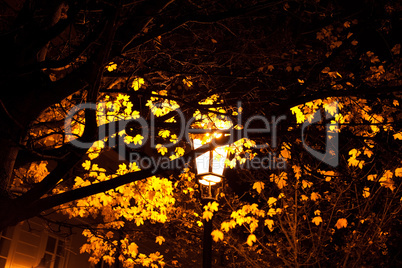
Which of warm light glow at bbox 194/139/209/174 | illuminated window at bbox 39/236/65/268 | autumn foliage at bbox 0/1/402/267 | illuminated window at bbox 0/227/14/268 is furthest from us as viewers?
illuminated window at bbox 39/236/65/268

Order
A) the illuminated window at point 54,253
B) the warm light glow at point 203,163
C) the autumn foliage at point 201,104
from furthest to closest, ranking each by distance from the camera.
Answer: the illuminated window at point 54,253 → the warm light glow at point 203,163 → the autumn foliage at point 201,104

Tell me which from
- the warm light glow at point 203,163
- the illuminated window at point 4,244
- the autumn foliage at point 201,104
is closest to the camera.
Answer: the autumn foliage at point 201,104

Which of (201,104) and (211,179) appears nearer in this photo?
(211,179)

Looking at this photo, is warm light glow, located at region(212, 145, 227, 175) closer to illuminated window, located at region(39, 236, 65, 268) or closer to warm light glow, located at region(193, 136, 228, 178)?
warm light glow, located at region(193, 136, 228, 178)

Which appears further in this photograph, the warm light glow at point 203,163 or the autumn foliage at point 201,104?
the warm light glow at point 203,163

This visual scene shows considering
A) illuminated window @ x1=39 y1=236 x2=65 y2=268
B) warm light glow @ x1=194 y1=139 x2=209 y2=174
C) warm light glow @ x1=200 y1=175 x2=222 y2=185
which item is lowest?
illuminated window @ x1=39 y1=236 x2=65 y2=268

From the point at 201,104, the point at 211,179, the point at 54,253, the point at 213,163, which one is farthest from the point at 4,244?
the point at 201,104

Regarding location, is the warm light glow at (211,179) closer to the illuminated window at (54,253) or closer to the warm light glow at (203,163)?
the warm light glow at (203,163)

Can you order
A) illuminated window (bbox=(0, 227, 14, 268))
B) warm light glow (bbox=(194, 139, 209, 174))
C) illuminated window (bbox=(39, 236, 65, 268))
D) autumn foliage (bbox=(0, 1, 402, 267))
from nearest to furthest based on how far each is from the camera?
autumn foliage (bbox=(0, 1, 402, 267)) → warm light glow (bbox=(194, 139, 209, 174)) → illuminated window (bbox=(0, 227, 14, 268)) → illuminated window (bbox=(39, 236, 65, 268))

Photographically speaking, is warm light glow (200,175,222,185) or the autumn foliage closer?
the autumn foliage

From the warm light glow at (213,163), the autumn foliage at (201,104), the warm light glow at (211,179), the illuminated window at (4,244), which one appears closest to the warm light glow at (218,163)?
the warm light glow at (213,163)

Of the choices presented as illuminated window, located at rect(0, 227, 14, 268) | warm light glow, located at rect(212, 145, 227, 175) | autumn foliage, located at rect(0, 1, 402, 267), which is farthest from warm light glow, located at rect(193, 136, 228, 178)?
illuminated window, located at rect(0, 227, 14, 268)

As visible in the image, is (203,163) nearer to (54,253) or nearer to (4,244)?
(4,244)

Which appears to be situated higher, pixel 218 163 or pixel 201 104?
pixel 201 104
